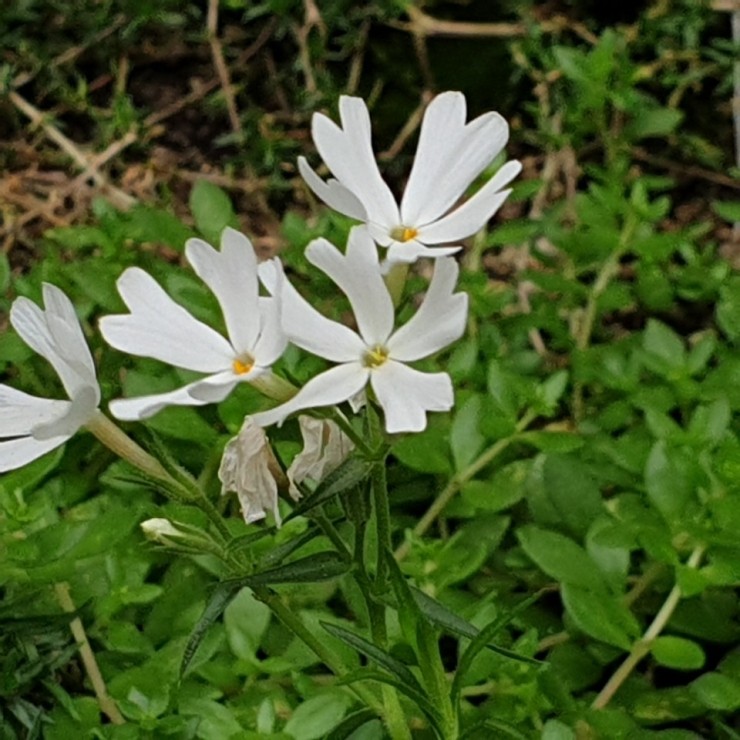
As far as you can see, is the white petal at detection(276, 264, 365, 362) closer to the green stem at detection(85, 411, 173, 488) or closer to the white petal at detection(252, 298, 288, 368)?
the white petal at detection(252, 298, 288, 368)

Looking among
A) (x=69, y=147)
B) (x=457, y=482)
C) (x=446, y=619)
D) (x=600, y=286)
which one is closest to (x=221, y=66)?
(x=69, y=147)

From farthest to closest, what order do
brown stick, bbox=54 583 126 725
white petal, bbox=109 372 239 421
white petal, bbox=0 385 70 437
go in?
brown stick, bbox=54 583 126 725 → white petal, bbox=0 385 70 437 → white petal, bbox=109 372 239 421

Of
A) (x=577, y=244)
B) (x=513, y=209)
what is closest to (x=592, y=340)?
(x=577, y=244)

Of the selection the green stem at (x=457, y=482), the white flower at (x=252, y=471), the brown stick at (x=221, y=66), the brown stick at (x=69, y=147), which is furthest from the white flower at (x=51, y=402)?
the brown stick at (x=221, y=66)

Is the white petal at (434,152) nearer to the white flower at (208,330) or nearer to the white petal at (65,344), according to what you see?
the white flower at (208,330)

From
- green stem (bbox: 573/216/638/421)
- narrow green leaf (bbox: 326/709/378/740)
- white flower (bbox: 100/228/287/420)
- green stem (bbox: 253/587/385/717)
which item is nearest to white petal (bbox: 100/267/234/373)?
white flower (bbox: 100/228/287/420)

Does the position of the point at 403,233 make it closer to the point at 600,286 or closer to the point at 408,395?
the point at 408,395
